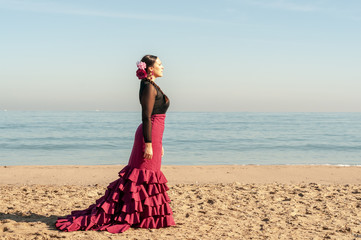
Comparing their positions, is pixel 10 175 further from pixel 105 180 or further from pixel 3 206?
pixel 3 206

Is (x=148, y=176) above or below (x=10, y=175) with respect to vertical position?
above

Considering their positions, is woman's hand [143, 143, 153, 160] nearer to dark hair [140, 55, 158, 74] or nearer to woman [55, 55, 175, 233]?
woman [55, 55, 175, 233]

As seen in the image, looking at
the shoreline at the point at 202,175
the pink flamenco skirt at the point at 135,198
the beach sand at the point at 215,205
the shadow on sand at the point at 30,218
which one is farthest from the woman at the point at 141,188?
the shoreline at the point at 202,175

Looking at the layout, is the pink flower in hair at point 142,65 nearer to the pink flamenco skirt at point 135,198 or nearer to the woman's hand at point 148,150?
the pink flamenco skirt at point 135,198

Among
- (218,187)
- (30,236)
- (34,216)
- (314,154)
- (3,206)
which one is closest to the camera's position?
(30,236)

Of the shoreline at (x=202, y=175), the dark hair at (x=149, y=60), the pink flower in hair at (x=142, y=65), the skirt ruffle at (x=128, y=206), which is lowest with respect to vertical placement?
the shoreline at (x=202, y=175)

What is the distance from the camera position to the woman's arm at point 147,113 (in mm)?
4719

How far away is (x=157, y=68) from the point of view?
489 centimetres

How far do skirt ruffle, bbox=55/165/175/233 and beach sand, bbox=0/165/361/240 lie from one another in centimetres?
13

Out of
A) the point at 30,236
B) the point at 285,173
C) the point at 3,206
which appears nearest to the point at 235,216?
the point at 30,236

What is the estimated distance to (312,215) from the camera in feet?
20.4

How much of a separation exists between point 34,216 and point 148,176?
210cm

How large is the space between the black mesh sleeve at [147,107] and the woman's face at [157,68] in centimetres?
20

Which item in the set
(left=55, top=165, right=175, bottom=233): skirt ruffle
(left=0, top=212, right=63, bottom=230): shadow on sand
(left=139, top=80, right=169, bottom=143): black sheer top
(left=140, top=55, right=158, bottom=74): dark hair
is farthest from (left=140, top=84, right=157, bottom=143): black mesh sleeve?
(left=0, top=212, right=63, bottom=230): shadow on sand
